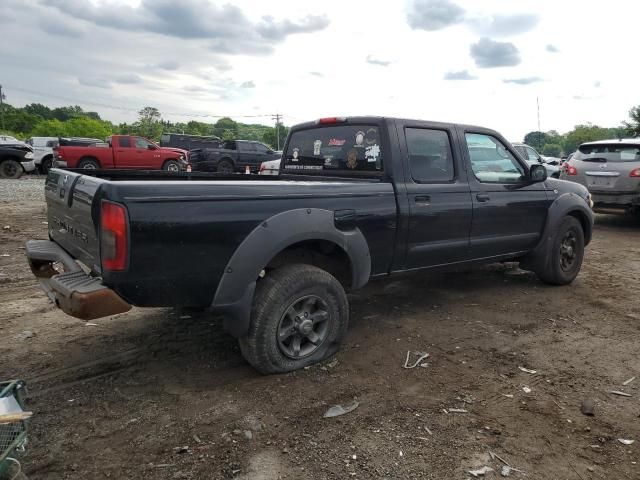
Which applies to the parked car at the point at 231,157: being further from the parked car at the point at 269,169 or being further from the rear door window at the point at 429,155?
the rear door window at the point at 429,155

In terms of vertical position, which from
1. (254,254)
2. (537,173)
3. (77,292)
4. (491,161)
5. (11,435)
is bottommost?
(11,435)

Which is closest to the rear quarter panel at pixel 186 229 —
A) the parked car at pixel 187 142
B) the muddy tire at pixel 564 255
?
the muddy tire at pixel 564 255

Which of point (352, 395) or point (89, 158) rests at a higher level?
point (89, 158)

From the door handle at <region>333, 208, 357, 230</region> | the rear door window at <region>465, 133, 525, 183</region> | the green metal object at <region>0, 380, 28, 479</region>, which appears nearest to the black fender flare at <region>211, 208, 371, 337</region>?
the door handle at <region>333, 208, 357, 230</region>

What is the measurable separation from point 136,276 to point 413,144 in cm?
251

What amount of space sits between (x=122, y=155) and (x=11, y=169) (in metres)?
3.66

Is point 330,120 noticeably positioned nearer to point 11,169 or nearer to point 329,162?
point 329,162

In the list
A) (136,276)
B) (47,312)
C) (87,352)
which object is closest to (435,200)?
(136,276)

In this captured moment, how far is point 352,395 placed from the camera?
319 cm

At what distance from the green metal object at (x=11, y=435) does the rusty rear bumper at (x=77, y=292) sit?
0.47m

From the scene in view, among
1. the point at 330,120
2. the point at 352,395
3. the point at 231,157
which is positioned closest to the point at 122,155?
the point at 231,157

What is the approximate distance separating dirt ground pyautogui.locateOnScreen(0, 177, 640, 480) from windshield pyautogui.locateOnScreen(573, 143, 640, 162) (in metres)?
6.12

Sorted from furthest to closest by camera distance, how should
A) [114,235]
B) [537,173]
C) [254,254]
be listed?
[537,173] < [254,254] < [114,235]

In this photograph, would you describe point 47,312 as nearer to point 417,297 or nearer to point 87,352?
point 87,352
